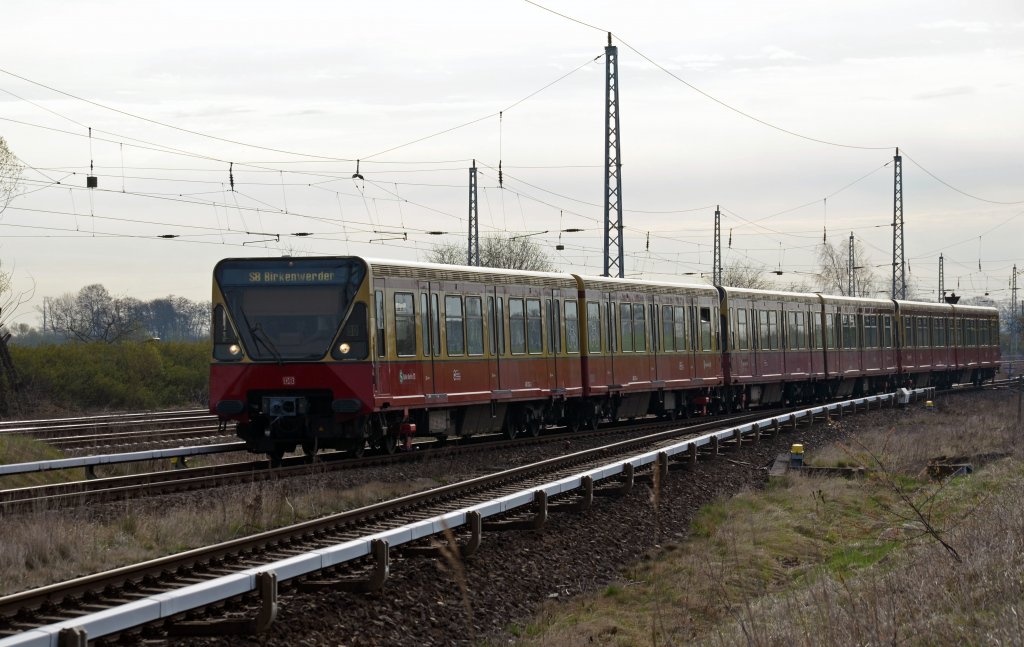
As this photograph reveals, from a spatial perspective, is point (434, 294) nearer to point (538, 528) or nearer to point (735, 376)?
point (538, 528)

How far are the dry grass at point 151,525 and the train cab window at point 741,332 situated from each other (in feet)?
61.9

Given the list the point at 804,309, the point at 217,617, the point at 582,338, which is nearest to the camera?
the point at 217,617

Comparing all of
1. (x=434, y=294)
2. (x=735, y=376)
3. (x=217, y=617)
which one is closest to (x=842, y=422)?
(x=735, y=376)

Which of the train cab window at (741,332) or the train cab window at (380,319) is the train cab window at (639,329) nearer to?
the train cab window at (741,332)

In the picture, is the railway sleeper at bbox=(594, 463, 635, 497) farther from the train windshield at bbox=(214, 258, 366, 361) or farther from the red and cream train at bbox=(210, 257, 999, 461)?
the train windshield at bbox=(214, 258, 366, 361)

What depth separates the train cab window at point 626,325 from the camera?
92.2 feet

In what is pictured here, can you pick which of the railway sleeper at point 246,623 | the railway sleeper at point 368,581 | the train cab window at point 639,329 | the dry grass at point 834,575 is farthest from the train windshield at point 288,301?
the train cab window at point 639,329

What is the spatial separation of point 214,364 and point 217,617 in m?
11.1

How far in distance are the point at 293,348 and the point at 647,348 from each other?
12.0 m

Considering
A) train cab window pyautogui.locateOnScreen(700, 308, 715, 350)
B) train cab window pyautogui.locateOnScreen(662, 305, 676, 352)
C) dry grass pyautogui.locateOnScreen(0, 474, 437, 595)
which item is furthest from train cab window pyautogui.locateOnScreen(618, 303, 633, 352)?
dry grass pyautogui.locateOnScreen(0, 474, 437, 595)

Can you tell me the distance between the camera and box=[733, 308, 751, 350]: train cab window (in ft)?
111

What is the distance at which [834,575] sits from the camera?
11609 mm

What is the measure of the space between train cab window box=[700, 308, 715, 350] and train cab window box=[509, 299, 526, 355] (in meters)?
9.37

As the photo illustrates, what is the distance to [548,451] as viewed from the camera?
22.1 meters
